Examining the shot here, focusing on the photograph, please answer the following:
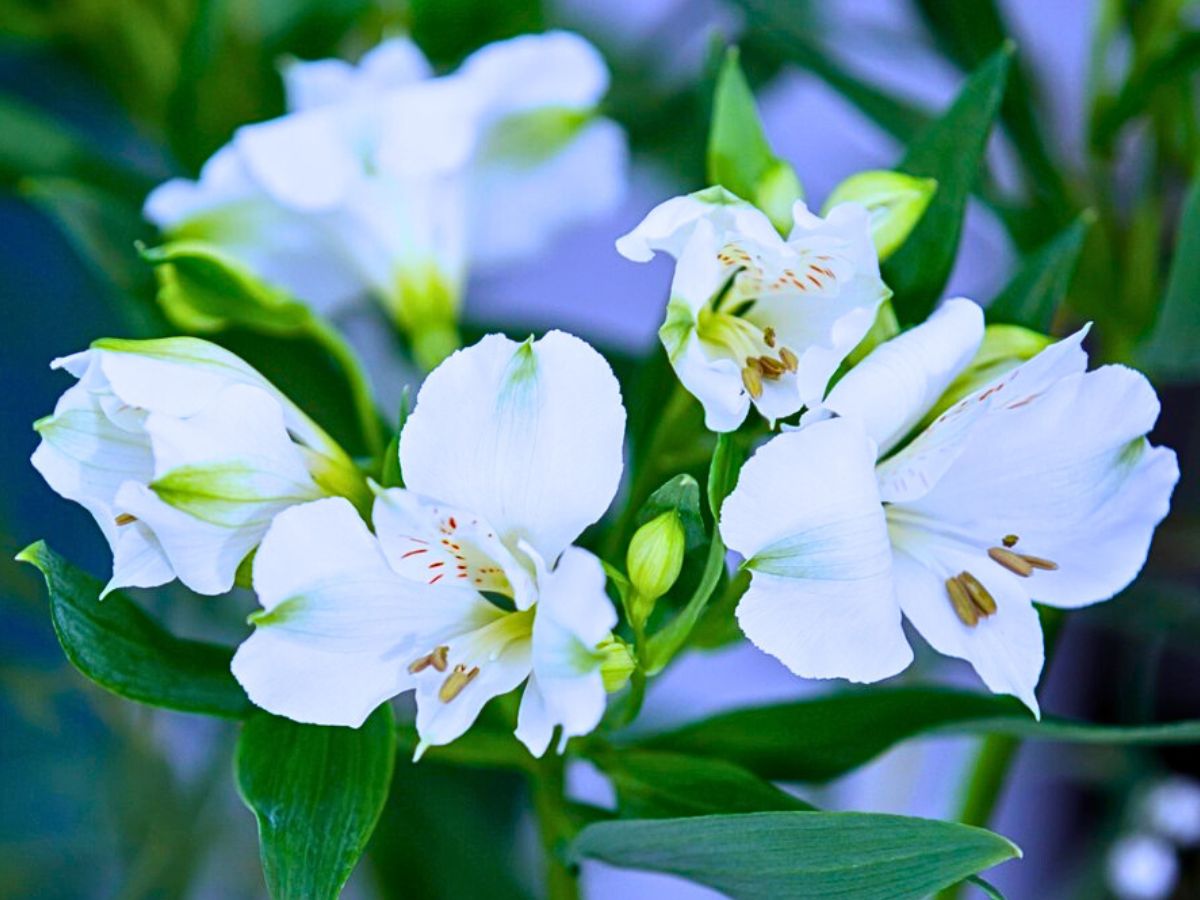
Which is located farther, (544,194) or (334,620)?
(544,194)

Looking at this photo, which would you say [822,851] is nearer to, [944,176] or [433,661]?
[433,661]

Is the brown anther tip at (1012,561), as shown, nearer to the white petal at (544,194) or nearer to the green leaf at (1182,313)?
the green leaf at (1182,313)

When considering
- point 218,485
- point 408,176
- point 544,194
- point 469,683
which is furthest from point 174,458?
point 544,194

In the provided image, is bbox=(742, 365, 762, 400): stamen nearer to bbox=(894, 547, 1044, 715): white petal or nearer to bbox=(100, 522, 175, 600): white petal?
bbox=(894, 547, 1044, 715): white petal

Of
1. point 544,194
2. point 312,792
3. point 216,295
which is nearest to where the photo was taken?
point 312,792

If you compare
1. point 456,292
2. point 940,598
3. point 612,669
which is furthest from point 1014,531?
Answer: point 456,292

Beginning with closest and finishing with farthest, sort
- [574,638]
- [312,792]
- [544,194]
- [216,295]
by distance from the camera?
[574,638]
[312,792]
[216,295]
[544,194]

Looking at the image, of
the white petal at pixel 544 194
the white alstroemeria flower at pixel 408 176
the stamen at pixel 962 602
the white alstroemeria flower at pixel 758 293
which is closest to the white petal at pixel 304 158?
the white alstroemeria flower at pixel 408 176

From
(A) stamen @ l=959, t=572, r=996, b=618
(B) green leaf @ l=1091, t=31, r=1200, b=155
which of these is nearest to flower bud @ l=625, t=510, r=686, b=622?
(A) stamen @ l=959, t=572, r=996, b=618
